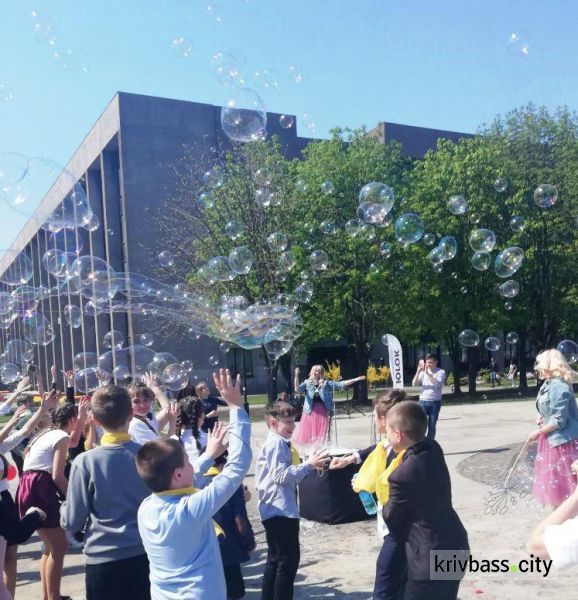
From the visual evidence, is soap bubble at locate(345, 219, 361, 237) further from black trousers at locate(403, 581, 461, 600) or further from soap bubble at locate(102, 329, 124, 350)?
black trousers at locate(403, 581, 461, 600)

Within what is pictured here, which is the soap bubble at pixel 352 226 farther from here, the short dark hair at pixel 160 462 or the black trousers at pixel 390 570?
the short dark hair at pixel 160 462

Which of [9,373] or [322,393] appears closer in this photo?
[9,373]

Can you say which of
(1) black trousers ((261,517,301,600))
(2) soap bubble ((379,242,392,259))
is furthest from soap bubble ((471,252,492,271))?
(2) soap bubble ((379,242,392,259))

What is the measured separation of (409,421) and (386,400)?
907 mm

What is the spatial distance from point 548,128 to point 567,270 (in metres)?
6.28

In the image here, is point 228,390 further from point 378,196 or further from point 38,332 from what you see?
point 38,332

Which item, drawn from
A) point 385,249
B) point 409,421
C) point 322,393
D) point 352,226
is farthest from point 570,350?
point 385,249

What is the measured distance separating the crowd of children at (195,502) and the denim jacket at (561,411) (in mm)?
2268

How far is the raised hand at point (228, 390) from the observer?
329 cm

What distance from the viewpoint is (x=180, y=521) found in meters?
2.86

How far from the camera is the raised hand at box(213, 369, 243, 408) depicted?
3.29 metres

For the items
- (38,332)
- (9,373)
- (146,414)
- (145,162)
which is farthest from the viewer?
(145,162)

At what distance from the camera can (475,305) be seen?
2703 cm

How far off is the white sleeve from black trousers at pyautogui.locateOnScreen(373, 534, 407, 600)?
173cm
